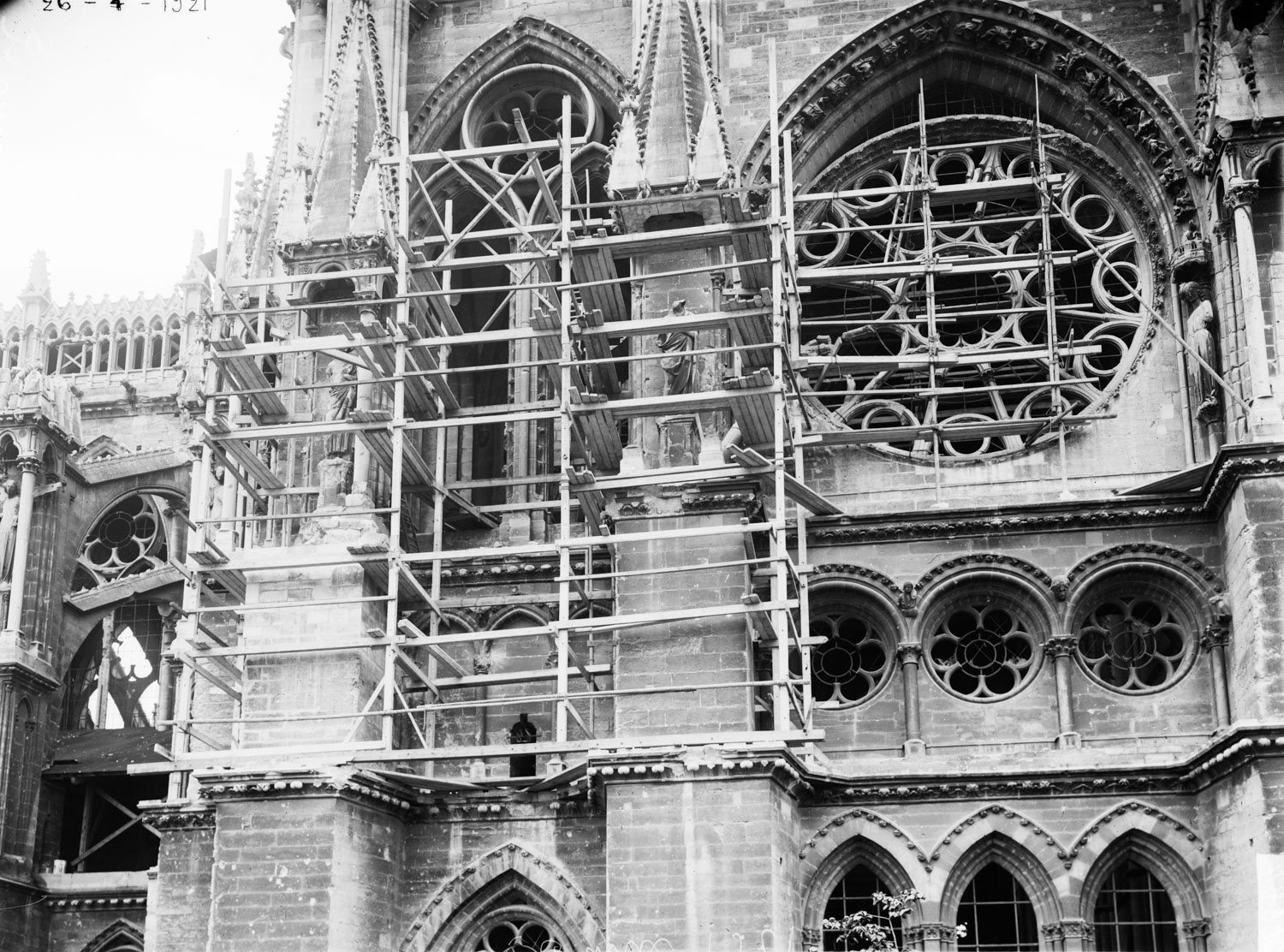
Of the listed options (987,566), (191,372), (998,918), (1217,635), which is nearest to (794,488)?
(987,566)

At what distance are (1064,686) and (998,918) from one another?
9.77ft

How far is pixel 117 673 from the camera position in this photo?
124 feet

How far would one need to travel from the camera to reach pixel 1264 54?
26.6 meters

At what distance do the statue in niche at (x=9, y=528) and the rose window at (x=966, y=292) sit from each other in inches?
563

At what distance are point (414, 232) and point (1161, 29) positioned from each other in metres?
10.8

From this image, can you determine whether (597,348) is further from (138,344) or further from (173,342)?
(138,344)

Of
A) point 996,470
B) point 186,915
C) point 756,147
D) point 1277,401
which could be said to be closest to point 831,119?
point 756,147

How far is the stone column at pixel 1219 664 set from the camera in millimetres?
25672

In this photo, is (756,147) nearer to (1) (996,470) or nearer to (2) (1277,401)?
(1) (996,470)

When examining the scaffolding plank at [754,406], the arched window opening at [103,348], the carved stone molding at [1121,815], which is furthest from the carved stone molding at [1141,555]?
the arched window opening at [103,348]

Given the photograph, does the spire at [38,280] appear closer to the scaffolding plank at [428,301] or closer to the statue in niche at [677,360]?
the scaffolding plank at [428,301]

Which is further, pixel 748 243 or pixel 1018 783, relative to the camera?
pixel 748 243

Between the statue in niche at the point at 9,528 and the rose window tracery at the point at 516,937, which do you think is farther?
the statue in niche at the point at 9,528

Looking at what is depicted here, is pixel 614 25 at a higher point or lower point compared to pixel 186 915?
higher
